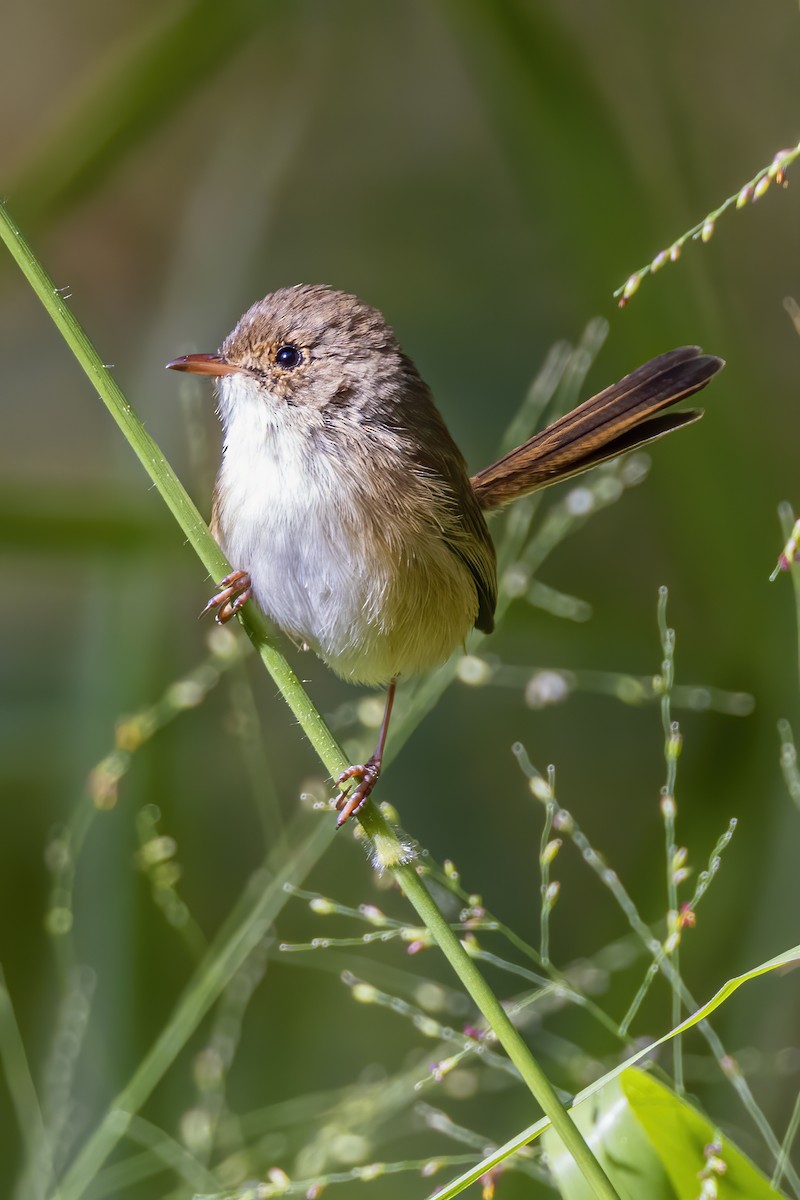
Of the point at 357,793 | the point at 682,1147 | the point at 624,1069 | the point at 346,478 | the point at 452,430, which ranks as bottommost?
the point at 682,1147

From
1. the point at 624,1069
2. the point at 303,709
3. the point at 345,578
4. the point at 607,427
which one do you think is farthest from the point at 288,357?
the point at 624,1069

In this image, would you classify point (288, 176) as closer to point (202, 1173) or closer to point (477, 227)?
point (477, 227)

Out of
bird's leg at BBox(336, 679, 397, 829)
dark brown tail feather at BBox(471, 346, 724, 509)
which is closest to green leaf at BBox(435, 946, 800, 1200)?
bird's leg at BBox(336, 679, 397, 829)

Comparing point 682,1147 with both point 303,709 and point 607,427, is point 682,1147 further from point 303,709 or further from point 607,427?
point 607,427

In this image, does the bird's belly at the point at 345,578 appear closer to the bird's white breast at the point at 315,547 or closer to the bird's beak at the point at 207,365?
the bird's white breast at the point at 315,547

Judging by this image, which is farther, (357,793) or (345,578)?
(345,578)

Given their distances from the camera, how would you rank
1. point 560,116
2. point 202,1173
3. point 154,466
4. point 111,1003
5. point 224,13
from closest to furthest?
point 154,466 → point 202,1173 → point 111,1003 → point 560,116 → point 224,13

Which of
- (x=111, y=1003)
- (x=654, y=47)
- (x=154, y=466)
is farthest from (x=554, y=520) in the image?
(x=654, y=47)
